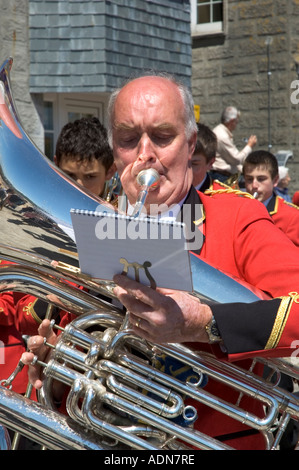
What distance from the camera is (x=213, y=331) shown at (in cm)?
174

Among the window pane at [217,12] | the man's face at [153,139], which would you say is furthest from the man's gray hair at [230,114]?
the man's face at [153,139]

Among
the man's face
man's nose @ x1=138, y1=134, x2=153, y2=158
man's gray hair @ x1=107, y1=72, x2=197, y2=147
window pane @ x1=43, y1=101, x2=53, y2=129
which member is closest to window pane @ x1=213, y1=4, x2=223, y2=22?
window pane @ x1=43, y1=101, x2=53, y2=129

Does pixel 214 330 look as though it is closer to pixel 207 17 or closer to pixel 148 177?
pixel 148 177

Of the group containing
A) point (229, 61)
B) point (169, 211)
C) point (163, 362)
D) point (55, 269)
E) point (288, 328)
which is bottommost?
point (163, 362)

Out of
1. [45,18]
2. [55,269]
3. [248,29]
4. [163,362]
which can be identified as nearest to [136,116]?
[55,269]

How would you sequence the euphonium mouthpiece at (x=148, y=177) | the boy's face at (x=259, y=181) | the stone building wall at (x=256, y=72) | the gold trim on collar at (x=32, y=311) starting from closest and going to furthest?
1. the euphonium mouthpiece at (x=148, y=177)
2. the gold trim on collar at (x=32, y=311)
3. the boy's face at (x=259, y=181)
4. the stone building wall at (x=256, y=72)

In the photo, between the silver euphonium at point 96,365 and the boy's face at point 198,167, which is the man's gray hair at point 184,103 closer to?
the silver euphonium at point 96,365

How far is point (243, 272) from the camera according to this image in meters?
1.94

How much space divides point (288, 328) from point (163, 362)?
1.17ft

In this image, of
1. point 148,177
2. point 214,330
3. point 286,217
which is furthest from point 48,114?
point 214,330

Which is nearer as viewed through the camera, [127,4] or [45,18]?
[45,18]

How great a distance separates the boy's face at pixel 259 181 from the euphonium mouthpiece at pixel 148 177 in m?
3.26

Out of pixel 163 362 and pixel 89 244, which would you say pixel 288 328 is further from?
pixel 89 244

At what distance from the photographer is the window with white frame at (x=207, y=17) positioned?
37.4ft
